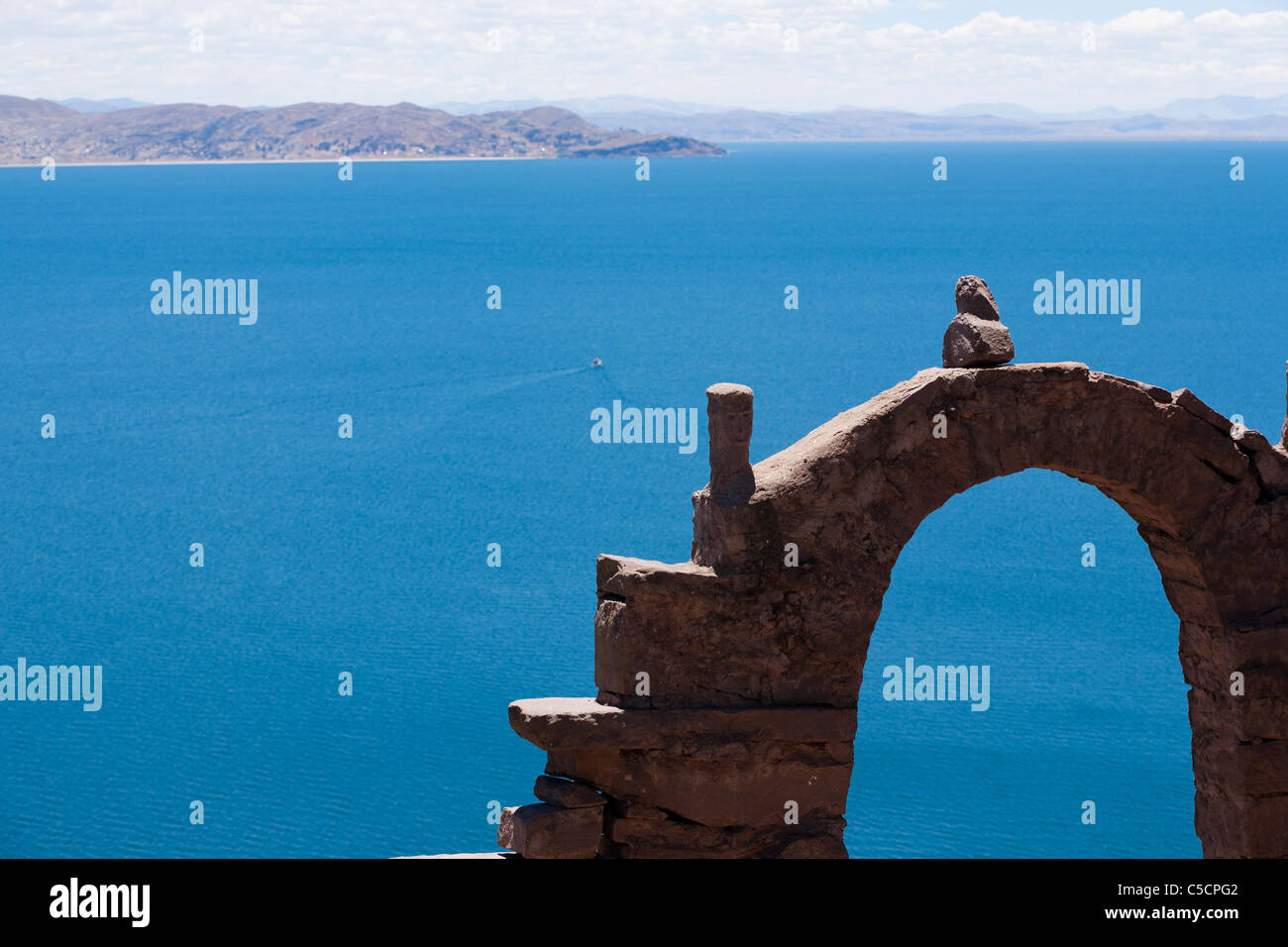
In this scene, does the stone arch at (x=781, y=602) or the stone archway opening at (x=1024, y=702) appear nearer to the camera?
the stone arch at (x=781, y=602)

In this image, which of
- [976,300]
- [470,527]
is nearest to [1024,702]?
[976,300]

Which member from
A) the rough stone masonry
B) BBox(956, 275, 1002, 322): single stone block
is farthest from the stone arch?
BBox(956, 275, 1002, 322): single stone block

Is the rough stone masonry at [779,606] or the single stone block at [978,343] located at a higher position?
the single stone block at [978,343]

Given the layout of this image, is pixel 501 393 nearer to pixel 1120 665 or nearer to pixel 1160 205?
pixel 1120 665

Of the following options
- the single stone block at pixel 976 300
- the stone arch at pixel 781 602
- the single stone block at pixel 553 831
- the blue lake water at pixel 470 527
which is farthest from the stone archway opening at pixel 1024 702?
the single stone block at pixel 976 300

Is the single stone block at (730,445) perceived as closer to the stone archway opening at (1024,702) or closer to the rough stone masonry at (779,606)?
the rough stone masonry at (779,606)

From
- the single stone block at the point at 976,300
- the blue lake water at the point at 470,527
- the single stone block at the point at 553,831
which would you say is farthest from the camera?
the blue lake water at the point at 470,527
